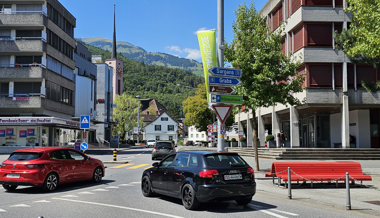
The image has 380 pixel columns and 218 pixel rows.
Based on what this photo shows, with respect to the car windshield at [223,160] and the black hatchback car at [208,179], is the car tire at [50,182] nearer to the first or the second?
the black hatchback car at [208,179]

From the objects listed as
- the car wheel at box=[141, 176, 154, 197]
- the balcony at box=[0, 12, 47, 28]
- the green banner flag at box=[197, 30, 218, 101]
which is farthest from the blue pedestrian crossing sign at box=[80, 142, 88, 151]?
the balcony at box=[0, 12, 47, 28]

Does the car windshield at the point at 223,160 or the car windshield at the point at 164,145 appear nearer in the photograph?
the car windshield at the point at 223,160

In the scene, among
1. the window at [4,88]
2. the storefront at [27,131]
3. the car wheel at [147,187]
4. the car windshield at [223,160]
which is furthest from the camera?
the window at [4,88]

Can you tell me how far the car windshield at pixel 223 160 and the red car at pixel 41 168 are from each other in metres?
5.81

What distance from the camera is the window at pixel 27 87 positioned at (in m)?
43.9

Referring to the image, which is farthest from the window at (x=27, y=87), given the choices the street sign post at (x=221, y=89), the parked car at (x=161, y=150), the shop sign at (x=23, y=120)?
the street sign post at (x=221, y=89)

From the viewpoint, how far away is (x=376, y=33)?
41.9ft

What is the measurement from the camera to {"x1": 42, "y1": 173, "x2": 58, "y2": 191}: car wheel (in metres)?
12.2

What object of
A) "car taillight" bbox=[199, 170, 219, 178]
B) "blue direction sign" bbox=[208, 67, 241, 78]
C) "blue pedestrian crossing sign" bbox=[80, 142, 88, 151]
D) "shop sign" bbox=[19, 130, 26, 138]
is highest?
"blue direction sign" bbox=[208, 67, 241, 78]

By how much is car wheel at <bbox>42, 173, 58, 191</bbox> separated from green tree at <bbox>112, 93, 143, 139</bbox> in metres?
74.1

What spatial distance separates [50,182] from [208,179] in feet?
20.1

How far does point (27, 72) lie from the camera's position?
1703 inches

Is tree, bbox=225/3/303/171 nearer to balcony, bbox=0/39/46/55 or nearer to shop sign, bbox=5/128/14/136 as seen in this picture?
balcony, bbox=0/39/46/55

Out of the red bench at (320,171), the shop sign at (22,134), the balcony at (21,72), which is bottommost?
the red bench at (320,171)
